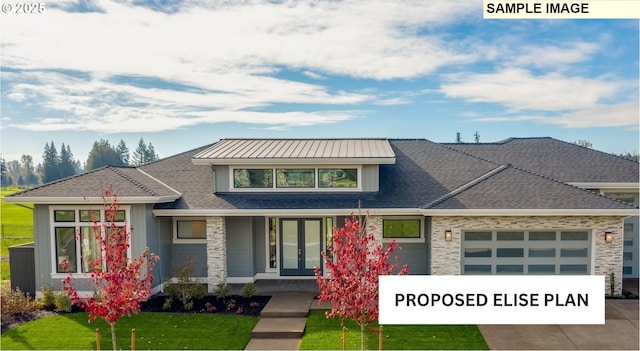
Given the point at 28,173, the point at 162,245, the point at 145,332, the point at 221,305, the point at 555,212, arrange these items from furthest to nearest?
the point at 28,173
the point at 162,245
the point at 221,305
the point at 555,212
the point at 145,332

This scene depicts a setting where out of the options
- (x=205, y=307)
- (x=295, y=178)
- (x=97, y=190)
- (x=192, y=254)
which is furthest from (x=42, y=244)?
(x=295, y=178)

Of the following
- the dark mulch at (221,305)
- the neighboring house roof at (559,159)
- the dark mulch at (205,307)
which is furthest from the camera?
Answer: the neighboring house roof at (559,159)

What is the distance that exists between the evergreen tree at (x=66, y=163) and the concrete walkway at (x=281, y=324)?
7966 centimetres

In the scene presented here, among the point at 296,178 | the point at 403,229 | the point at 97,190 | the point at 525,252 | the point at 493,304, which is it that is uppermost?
the point at 296,178

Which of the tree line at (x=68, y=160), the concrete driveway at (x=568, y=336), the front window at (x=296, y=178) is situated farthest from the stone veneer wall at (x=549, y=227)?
the tree line at (x=68, y=160)

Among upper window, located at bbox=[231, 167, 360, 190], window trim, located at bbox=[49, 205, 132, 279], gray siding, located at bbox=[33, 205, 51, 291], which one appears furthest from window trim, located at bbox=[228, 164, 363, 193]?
gray siding, located at bbox=[33, 205, 51, 291]

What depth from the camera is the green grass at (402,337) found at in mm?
8328

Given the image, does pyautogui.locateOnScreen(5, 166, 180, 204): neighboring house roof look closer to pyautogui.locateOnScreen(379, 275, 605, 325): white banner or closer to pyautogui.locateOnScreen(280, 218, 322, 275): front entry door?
pyautogui.locateOnScreen(280, 218, 322, 275): front entry door

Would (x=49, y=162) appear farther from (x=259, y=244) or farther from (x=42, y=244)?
(x=259, y=244)

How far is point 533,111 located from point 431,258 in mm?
13623

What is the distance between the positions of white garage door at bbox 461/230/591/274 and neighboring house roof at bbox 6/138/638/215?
926 millimetres

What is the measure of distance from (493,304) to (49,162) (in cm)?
8942

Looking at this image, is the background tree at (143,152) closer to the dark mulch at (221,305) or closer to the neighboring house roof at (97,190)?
the neighboring house roof at (97,190)

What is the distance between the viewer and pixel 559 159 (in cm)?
1566
